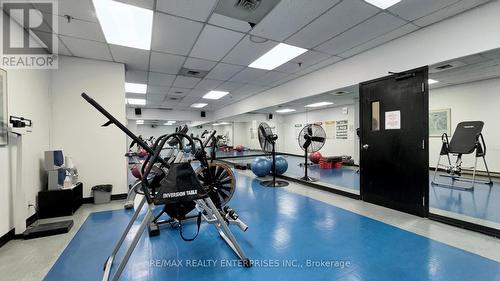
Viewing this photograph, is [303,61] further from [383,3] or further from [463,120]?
[463,120]

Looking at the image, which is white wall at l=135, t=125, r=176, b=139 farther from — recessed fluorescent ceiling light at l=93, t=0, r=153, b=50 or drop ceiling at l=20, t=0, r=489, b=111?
recessed fluorescent ceiling light at l=93, t=0, r=153, b=50

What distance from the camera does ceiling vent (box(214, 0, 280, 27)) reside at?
104 inches

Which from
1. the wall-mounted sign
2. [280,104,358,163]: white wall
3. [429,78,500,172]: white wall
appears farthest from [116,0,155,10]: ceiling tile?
the wall-mounted sign

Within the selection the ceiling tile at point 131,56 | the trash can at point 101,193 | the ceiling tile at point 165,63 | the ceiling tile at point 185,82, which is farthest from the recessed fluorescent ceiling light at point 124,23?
the trash can at point 101,193

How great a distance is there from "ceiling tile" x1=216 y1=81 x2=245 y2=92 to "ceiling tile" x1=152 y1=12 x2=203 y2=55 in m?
2.48

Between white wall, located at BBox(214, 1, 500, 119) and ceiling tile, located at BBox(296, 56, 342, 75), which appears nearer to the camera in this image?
white wall, located at BBox(214, 1, 500, 119)

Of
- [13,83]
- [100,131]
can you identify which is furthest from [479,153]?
[13,83]

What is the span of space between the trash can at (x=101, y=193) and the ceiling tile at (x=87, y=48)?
2.53 m

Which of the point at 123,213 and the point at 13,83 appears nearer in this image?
the point at 13,83

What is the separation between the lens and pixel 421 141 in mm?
3299

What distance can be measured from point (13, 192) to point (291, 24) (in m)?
4.38

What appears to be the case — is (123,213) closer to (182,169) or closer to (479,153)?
(182,169)

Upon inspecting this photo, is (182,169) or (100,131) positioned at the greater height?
(100,131)

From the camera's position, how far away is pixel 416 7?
9.20 feet
